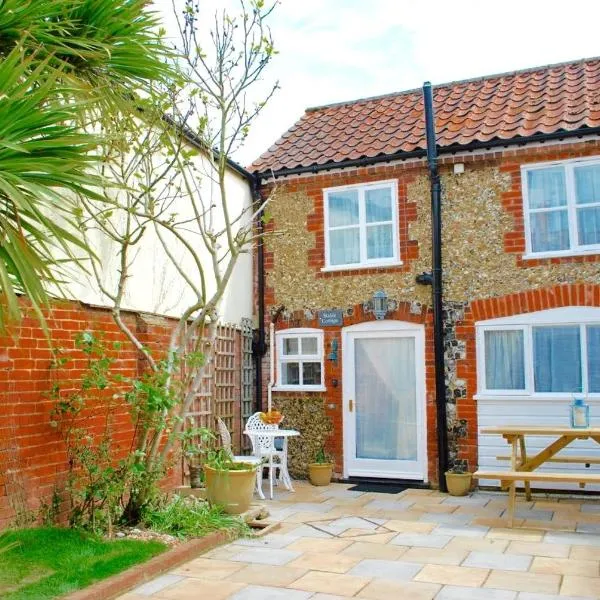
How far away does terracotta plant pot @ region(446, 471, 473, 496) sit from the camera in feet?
30.0

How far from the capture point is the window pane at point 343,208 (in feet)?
34.8

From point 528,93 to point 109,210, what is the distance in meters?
6.97

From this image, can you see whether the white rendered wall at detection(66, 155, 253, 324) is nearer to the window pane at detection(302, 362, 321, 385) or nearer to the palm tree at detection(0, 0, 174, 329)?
the window pane at detection(302, 362, 321, 385)

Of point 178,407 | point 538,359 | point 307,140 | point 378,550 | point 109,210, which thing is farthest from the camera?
point 307,140

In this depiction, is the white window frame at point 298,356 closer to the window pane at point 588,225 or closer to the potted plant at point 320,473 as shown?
the potted plant at point 320,473

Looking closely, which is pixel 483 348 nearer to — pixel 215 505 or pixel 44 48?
pixel 215 505

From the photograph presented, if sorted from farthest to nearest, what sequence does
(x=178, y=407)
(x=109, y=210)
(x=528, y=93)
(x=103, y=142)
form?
(x=528, y=93) → (x=178, y=407) → (x=109, y=210) → (x=103, y=142)

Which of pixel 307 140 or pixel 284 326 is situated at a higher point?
pixel 307 140

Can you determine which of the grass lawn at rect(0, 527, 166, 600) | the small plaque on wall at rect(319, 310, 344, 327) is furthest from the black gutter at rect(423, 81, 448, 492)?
the grass lawn at rect(0, 527, 166, 600)

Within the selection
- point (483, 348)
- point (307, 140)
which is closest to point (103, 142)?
point (483, 348)

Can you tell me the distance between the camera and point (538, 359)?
30.5 feet

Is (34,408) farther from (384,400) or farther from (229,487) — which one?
(384,400)

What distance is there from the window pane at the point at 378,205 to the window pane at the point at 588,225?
2.62 meters

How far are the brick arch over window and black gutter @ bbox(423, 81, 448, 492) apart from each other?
230 mm
